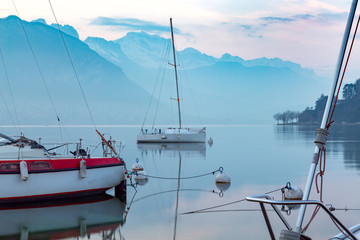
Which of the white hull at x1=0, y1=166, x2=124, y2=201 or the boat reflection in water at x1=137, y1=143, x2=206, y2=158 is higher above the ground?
the white hull at x1=0, y1=166, x2=124, y2=201

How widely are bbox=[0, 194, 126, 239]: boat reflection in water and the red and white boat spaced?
0.40 m

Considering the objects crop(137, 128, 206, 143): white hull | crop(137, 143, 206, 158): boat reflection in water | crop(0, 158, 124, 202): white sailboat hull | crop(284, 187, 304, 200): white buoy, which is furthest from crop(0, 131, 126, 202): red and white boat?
crop(137, 128, 206, 143): white hull

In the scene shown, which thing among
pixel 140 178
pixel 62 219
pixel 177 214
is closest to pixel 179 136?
pixel 140 178

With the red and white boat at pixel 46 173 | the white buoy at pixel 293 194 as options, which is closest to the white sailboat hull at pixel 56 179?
the red and white boat at pixel 46 173

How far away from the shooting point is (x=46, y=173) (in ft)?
62.2

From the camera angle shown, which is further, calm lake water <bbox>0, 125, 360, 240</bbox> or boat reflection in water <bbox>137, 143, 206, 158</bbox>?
boat reflection in water <bbox>137, 143, 206, 158</bbox>

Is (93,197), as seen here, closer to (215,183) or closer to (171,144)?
(215,183)

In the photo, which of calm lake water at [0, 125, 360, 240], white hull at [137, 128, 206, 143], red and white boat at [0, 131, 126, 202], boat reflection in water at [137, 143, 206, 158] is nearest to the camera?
calm lake water at [0, 125, 360, 240]

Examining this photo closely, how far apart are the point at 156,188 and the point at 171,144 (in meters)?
42.4

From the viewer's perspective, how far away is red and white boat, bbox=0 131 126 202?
18.5 m

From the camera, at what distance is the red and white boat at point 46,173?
727 inches

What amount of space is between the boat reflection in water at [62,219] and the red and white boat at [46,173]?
15.8 inches

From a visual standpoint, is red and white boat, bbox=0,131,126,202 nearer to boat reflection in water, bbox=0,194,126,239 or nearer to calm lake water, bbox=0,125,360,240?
boat reflection in water, bbox=0,194,126,239

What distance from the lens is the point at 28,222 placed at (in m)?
17.0
